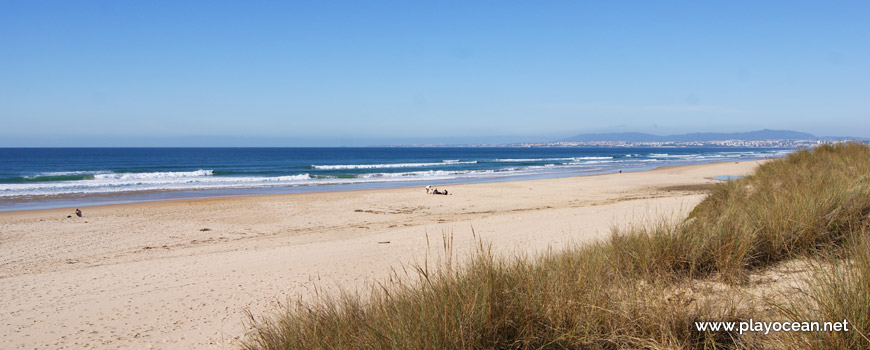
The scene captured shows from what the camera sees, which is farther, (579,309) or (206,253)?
(206,253)

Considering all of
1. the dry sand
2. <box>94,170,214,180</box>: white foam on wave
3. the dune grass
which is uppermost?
the dune grass

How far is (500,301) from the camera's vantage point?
10.2ft

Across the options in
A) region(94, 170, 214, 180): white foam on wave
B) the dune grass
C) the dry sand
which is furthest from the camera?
region(94, 170, 214, 180): white foam on wave

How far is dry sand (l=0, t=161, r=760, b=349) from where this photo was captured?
18.3 ft

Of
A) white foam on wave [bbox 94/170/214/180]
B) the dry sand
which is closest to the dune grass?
the dry sand

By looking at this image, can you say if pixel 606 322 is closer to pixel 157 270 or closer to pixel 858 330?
pixel 858 330

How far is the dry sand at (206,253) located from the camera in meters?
5.58

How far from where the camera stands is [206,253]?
9.81 metres

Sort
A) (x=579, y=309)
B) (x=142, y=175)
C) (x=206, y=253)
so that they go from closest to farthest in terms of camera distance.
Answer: (x=579, y=309)
(x=206, y=253)
(x=142, y=175)

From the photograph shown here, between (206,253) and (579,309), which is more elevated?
(579,309)

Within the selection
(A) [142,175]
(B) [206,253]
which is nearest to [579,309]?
(B) [206,253]

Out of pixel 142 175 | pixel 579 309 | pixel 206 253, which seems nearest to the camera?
pixel 579 309

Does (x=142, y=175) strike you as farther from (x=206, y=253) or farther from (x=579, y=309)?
(x=579, y=309)

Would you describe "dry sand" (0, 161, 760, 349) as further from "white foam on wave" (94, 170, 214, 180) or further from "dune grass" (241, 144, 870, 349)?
"white foam on wave" (94, 170, 214, 180)
